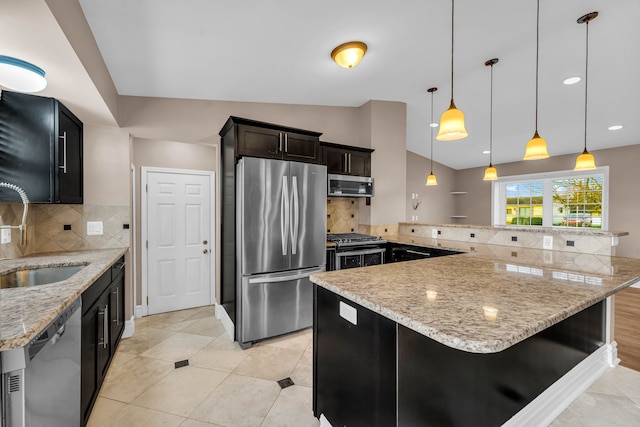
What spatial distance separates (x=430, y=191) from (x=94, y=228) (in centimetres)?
661

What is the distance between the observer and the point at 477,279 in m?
1.53

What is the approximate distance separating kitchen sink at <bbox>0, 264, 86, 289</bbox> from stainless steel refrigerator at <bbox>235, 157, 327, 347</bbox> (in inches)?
50.0

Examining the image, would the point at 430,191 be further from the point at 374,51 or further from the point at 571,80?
the point at 374,51

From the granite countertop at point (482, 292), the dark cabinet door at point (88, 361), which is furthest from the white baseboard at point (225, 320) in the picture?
the granite countertop at point (482, 292)

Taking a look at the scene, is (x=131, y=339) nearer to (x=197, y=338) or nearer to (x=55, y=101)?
(x=197, y=338)

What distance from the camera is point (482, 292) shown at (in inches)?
50.2

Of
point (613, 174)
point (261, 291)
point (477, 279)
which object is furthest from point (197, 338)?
point (613, 174)

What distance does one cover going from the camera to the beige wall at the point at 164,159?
3336 mm

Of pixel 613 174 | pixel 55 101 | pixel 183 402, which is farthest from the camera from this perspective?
pixel 613 174

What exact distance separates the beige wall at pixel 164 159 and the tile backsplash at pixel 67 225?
20.5 inches

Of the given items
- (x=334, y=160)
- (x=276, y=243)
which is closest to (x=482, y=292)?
(x=276, y=243)

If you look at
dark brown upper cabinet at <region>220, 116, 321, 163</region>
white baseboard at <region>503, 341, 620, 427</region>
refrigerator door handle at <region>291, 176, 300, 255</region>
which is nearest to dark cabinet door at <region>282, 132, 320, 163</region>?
dark brown upper cabinet at <region>220, 116, 321, 163</region>

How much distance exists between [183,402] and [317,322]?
1.21 m

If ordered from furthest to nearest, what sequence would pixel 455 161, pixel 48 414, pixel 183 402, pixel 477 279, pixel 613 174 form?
1. pixel 455 161
2. pixel 613 174
3. pixel 183 402
4. pixel 477 279
5. pixel 48 414
